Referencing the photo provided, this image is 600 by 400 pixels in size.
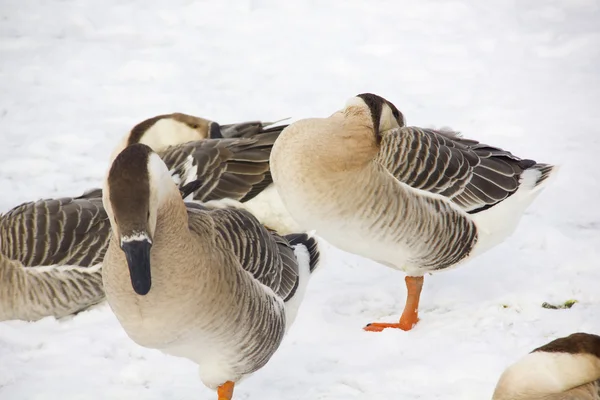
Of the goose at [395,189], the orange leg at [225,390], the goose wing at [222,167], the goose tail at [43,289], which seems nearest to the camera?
the orange leg at [225,390]

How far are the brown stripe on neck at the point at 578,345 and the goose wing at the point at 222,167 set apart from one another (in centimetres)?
275

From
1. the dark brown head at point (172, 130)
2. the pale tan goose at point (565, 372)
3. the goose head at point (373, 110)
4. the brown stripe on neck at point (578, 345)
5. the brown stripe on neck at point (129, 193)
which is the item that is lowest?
the dark brown head at point (172, 130)

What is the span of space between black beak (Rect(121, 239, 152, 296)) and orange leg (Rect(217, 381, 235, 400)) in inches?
43.8

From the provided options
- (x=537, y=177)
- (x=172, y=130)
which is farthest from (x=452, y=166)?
(x=172, y=130)

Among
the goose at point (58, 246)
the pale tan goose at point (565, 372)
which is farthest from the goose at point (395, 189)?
the pale tan goose at point (565, 372)

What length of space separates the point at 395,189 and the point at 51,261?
2080 millimetres

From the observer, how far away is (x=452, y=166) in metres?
4.86

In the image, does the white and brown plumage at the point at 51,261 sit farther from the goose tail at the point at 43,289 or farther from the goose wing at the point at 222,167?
the goose wing at the point at 222,167

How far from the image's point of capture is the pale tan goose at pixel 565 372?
2.81 m

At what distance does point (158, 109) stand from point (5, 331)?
3176 mm

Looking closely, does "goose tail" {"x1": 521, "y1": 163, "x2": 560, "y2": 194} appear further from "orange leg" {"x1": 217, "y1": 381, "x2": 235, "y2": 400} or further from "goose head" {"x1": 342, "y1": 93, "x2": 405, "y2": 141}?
"orange leg" {"x1": 217, "y1": 381, "x2": 235, "y2": 400}

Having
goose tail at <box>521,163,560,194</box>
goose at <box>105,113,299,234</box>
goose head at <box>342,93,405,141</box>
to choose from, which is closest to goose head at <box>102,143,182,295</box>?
goose head at <box>342,93,405,141</box>

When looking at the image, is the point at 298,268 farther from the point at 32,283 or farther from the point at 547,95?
the point at 547,95

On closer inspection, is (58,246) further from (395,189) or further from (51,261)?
(395,189)
